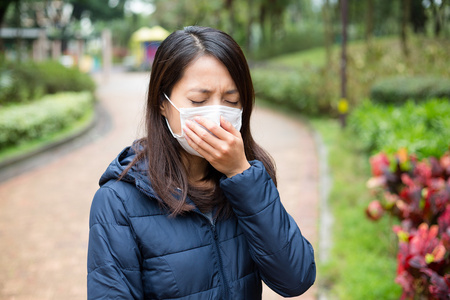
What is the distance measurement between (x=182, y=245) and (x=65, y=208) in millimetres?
5463

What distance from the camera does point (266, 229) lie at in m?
1.50

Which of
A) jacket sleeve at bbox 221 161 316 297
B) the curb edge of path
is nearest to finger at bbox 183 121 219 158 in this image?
jacket sleeve at bbox 221 161 316 297

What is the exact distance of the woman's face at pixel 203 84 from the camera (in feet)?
5.21

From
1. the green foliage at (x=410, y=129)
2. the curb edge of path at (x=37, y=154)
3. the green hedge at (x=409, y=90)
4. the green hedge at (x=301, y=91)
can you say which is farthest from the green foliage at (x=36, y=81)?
the green hedge at (x=409, y=90)

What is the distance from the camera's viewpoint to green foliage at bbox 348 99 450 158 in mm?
5387

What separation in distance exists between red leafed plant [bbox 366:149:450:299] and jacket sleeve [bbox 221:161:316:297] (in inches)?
52.0

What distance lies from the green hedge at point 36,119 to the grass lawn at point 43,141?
12 cm

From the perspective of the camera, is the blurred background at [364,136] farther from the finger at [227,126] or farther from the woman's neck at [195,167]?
the finger at [227,126]

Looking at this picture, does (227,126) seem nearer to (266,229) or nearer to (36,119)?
(266,229)

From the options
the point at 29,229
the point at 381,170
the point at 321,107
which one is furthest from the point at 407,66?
the point at 29,229

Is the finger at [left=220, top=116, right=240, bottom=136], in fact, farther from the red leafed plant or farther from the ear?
the red leafed plant

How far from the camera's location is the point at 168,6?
42219 millimetres

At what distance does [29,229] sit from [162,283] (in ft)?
16.0

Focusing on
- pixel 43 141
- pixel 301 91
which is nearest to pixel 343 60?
pixel 301 91
